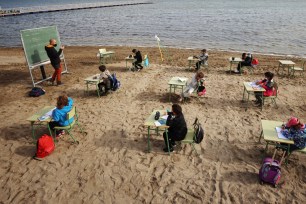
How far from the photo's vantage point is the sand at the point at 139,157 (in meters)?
5.09

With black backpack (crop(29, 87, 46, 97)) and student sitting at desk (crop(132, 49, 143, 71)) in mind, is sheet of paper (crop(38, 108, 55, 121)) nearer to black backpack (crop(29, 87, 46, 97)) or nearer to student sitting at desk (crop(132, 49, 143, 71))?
black backpack (crop(29, 87, 46, 97))

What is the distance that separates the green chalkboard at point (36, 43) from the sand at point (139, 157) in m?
1.66

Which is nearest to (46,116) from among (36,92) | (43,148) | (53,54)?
(43,148)

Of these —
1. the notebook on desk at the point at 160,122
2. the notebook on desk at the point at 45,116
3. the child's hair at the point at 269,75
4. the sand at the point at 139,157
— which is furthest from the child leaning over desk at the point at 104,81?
the child's hair at the point at 269,75

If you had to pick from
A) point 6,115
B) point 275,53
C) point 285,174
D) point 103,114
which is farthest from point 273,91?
point 275,53

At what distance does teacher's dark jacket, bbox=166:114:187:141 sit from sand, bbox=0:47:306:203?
685 mm

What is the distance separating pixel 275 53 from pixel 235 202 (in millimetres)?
19811

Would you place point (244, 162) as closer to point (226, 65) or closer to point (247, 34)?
point (226, 65)

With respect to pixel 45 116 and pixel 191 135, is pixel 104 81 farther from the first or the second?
pixel 191 135

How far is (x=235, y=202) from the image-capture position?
483cm

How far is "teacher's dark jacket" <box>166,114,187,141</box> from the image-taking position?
5.93m

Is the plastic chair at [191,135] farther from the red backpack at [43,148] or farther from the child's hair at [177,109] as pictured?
the red backpack at [43,148]

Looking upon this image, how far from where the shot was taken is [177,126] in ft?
19.5

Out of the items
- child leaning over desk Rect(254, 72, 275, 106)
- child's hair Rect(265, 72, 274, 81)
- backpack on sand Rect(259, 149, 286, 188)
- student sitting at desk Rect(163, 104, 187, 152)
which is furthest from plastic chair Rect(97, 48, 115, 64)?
backpack on sand Rect(259, 149, 286, 188)
